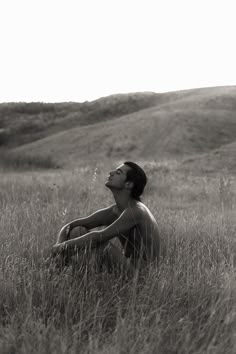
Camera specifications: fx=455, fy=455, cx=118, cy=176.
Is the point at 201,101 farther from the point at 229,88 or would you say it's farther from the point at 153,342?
the point at 153,342

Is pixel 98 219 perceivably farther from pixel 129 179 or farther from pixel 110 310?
pixel 110 310

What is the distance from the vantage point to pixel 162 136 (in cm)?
2339

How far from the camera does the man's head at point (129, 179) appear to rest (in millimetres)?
3371

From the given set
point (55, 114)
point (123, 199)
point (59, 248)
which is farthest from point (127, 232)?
point (55, 114)

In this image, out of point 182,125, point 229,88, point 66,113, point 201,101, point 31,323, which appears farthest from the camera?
point 66,113

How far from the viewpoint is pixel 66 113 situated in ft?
120

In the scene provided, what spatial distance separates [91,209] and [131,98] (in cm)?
3194

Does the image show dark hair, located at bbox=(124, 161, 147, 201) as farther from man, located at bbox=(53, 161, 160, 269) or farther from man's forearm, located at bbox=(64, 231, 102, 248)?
man's forearm, located at bbox=(64, 231, 102, 248)

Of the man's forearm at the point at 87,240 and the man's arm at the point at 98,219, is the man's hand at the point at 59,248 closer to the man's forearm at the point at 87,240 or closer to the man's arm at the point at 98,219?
the man's forearm at the point at 87,240

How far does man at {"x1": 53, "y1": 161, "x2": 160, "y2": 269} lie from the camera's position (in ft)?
10.3

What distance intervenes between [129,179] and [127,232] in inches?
15.5

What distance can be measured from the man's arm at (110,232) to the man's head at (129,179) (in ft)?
0.73

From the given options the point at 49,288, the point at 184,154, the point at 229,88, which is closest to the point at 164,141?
the point at 184,154

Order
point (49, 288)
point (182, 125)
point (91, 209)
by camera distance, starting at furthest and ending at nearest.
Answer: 1. point (182, 125)
2. point (91, 209)
3. point (49, 288)
